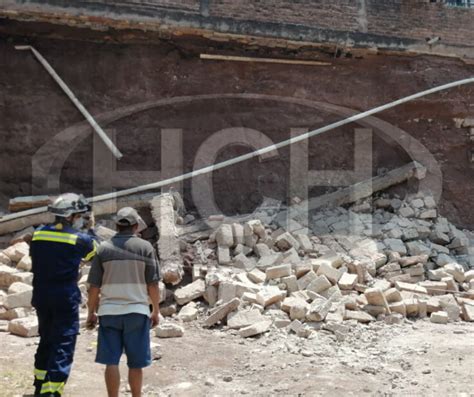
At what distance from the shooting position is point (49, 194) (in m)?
8.41

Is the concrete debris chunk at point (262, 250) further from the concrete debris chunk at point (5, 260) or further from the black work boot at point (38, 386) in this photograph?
the black work boot at point (38, 386)

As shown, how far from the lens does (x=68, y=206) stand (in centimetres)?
394

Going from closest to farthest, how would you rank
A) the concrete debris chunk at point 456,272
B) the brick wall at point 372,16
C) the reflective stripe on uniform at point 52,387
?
the reflective stripe on uniform at point 52,387
the concrete debris chunk at point 456,272
the brick wall at point 372,16

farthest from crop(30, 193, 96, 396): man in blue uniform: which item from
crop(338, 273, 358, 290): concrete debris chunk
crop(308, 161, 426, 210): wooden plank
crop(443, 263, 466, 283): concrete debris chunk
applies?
crop(308, 161, 426, 210): wooden plank

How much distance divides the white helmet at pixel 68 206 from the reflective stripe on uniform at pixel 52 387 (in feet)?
3.82

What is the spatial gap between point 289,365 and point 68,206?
2.38m

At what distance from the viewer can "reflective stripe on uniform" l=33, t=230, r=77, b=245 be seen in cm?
385

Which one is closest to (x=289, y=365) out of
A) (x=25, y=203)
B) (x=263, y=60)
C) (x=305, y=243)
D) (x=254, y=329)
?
(x=254, y=329)

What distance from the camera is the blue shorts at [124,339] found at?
3625mm

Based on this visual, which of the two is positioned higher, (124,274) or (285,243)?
(124,274)

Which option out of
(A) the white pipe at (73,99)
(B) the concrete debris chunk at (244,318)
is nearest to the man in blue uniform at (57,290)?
(B) the concrete debris chunk at (244,318)

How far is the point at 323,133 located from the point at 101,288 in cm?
652

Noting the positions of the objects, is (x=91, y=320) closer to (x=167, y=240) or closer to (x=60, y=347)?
(x=60, y=347)

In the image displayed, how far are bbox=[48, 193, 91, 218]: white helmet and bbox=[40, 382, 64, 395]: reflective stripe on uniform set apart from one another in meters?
1.16
